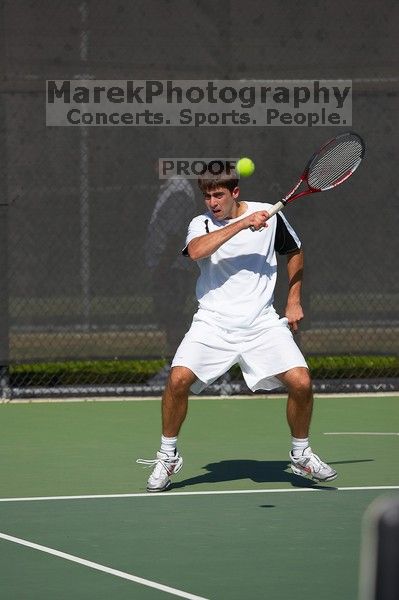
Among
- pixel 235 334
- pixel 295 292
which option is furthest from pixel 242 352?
pixel 295 292

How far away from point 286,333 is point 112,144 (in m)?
3.70

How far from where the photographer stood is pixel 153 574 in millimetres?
4793

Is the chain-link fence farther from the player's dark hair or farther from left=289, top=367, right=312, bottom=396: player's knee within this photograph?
left=289, top=367, right=312, bottom=396: player's knee

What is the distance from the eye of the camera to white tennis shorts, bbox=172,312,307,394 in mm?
6445

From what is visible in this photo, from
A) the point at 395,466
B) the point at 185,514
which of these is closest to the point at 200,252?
the point at 185,514

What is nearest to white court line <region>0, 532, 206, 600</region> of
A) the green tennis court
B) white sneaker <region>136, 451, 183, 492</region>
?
the green tennis court

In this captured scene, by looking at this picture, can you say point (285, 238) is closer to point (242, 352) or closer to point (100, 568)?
point (242, 352)

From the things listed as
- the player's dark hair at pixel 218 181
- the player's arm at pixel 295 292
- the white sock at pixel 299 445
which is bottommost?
the white sock at pixel 299 445

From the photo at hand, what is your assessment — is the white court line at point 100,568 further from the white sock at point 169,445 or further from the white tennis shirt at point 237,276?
the white tennis shirt at point 237,276

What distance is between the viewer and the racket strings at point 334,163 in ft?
23.2

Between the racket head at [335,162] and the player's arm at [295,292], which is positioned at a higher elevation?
the racket head at [335,162]

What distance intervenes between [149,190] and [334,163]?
9.90 feet

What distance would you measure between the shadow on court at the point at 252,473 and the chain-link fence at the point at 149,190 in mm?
2810

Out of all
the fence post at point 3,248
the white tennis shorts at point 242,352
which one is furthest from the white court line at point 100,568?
the fence post at point 3,248
